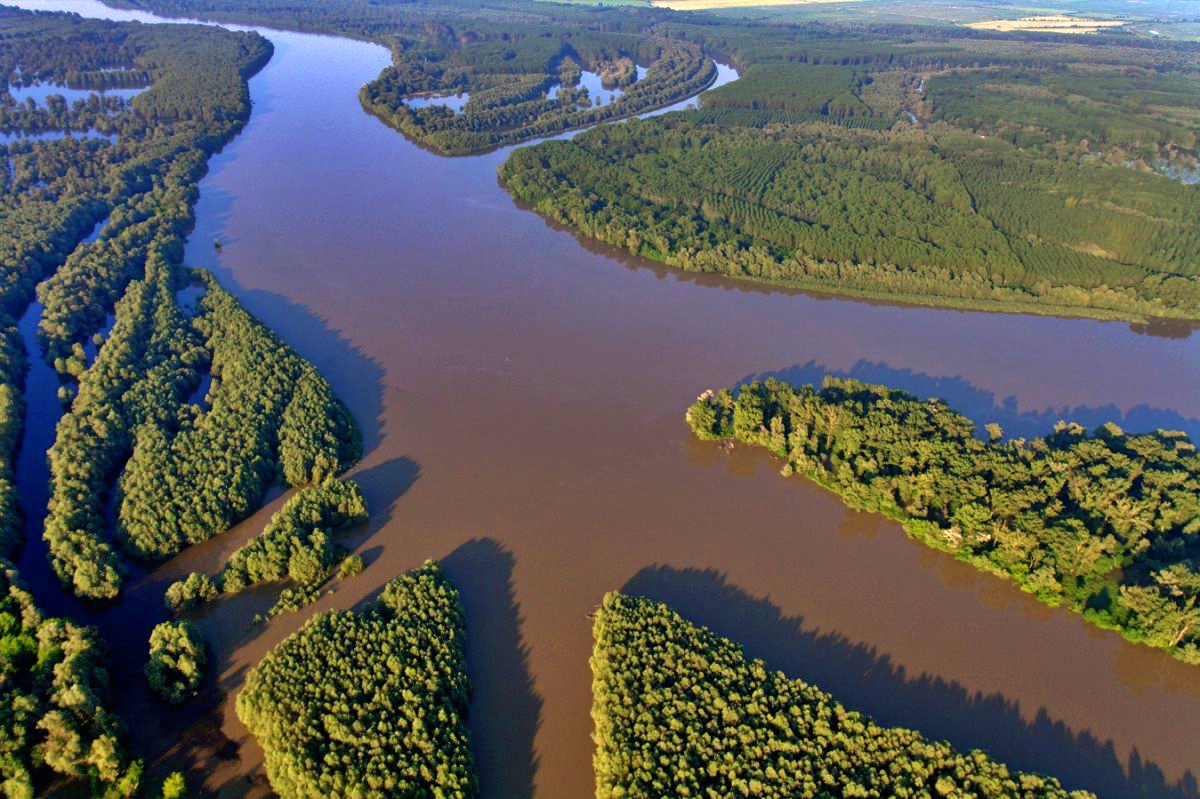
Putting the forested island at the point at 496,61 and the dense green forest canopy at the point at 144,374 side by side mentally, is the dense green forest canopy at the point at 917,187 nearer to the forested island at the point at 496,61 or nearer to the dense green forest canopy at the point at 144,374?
the forested island at the point at 496,61

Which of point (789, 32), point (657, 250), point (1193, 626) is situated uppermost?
point (789, 32)

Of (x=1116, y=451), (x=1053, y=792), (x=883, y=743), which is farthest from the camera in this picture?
(x=1116, y=451)

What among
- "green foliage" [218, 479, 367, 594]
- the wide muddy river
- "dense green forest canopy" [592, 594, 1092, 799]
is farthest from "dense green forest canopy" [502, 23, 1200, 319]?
"dense green forest canopy" [592, 594, 1092, 799]

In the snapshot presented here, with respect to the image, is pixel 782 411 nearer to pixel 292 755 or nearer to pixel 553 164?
pixel 292 755

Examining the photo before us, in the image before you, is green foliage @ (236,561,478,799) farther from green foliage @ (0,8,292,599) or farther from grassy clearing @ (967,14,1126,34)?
grassy clearing @ (967,14,1126,34)

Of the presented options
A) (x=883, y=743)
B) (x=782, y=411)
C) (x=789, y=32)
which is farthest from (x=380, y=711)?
(x=789, y=32)

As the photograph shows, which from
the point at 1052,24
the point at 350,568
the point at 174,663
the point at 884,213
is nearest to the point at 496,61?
the point at 884,213

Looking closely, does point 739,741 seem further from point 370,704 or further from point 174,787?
point 174,787
